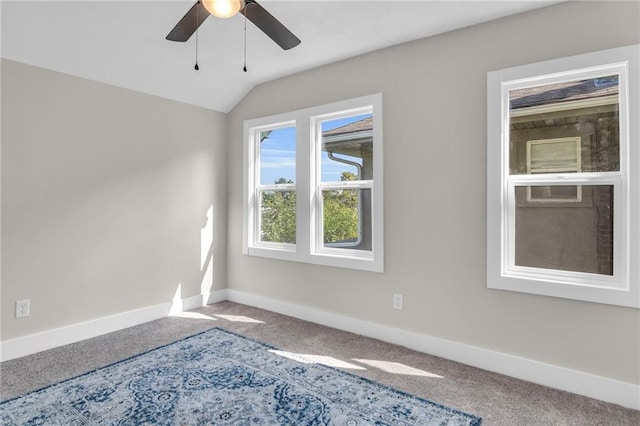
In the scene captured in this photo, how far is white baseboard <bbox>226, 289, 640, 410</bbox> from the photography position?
2227 mm

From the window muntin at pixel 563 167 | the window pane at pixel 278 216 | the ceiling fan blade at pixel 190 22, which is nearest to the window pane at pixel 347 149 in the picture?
the window pane at pixel 278 216

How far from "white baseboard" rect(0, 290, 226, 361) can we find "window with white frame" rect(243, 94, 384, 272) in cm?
Answer: 95

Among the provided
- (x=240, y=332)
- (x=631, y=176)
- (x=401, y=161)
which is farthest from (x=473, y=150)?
(x=240, y=332)

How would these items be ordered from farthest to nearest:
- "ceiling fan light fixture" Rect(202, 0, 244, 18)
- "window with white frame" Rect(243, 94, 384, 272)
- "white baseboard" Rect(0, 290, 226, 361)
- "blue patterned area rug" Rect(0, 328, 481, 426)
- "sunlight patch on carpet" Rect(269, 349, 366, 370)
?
"window with white frame" Rect(243, 94, 384, 272), "white baseboard" Rect(0, 290, 226, 361), "sunlight patch on carpet" Rect(269, 349, 366, 370), "blue patterned area rug" Rect(0, 328, 481, 426), "ceiling fan light fixture" Rect(202, 0, 244, 18)

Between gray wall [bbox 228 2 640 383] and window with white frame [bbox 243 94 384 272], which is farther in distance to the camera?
window with white frame [bbox 243 94 384 272]

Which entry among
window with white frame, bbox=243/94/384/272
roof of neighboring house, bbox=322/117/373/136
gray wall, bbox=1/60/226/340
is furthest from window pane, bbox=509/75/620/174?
gray wall, bbox=1/60/226/340

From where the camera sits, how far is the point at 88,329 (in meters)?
3.21

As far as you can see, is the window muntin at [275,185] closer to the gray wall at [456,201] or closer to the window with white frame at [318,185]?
the window with white frame at [318,185]

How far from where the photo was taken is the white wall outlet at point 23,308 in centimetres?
283

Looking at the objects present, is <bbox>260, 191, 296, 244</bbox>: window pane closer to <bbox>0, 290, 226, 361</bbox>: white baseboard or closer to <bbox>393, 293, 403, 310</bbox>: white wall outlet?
<bbox>0, 290, 226, 361</bbox>: white baseboard

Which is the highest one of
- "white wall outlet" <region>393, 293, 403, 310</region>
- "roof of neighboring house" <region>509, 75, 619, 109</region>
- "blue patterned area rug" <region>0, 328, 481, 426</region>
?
"roof of neighboring house" <region>509, 75, 619, 109</region>

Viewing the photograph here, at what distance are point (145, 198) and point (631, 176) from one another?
13.1 feet

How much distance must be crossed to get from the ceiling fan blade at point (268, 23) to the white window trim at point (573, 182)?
5.02ft

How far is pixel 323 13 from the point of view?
107 inches
